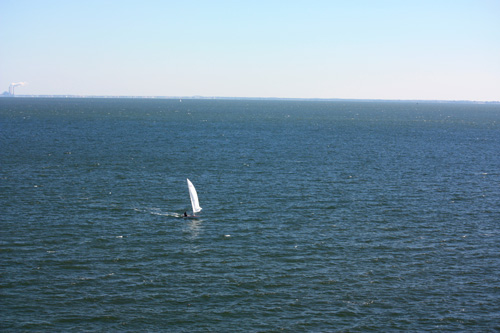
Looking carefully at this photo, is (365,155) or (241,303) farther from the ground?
(365,155)

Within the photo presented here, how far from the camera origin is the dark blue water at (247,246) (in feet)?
132

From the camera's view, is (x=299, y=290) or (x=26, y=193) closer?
(x=299, y=290)

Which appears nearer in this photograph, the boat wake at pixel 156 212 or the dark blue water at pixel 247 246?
the dark blue water at pixel 247 246

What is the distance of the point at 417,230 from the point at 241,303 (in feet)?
99.6

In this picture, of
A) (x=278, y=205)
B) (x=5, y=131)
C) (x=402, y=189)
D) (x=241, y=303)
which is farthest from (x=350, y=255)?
(x=5, y=131)

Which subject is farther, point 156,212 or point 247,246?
point 156,212

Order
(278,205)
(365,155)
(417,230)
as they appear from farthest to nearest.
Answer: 1. (365,155)
2. (278,205)
3. (417,230)

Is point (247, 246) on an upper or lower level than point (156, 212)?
lower

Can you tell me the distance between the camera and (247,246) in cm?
5491

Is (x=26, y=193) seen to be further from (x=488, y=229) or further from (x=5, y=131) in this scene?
(x=5, y=131)

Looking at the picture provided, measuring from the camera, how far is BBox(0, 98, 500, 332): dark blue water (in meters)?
40.2

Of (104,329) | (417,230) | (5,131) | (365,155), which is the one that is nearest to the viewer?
(104,329)

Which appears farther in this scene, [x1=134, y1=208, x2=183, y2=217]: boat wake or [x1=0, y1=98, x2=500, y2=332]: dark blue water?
[x1=134, y1=208, x2=183, y2=217]: boat wake

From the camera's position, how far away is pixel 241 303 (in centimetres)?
4188
